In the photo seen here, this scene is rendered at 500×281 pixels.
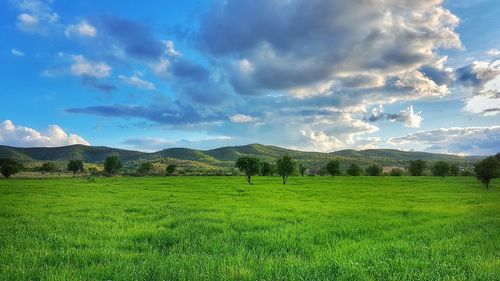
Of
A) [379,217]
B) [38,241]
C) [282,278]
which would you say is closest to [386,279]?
[282,278]

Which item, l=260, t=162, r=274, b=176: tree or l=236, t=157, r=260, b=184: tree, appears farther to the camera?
l=260, t=162, r=274, b=176: tree

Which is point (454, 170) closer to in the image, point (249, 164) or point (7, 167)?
point (249, 164)

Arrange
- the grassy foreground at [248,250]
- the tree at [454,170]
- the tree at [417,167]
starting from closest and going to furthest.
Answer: the grassy foreground at [248,250]
the tree at [454,170]
the tree at [417,167]

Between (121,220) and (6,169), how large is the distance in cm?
10894

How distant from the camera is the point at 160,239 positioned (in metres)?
13.5

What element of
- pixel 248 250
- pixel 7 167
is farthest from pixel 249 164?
pixel 7 167

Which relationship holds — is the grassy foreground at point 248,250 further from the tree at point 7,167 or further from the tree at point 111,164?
the tree at point 111,164

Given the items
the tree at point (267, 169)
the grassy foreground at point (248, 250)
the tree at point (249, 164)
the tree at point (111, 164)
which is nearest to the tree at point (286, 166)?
the tree at point (249, 164)

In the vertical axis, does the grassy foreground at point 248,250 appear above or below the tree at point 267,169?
below

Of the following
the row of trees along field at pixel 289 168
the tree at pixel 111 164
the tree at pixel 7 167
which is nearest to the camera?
the row of trees along field at pixel 289 168

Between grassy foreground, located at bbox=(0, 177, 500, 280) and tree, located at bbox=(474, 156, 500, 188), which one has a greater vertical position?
tree, located at bbox=(474, 156, 500, 188)

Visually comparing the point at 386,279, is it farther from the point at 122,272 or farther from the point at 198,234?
the point at 198,234

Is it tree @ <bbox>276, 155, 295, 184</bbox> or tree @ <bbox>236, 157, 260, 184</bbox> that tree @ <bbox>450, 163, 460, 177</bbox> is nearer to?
tree @ <bbox>276, 155, 295, 184</bbox>

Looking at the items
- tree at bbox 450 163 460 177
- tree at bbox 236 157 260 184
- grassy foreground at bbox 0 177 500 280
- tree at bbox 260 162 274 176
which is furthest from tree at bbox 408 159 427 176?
grassy foreground at bbox 0 177 500 280
